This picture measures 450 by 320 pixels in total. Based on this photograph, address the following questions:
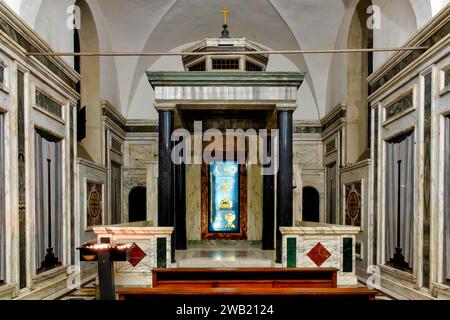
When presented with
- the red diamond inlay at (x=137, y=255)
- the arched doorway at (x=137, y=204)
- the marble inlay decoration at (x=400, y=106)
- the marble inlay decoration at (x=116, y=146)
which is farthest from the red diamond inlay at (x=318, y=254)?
the arched doorway at (x=137, y=204)

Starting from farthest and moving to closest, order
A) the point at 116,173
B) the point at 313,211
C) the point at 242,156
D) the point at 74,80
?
the point at 313,211, the point at 116,173, the point at 242,156, the point at 74,80

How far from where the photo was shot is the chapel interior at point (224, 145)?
5.83 meters

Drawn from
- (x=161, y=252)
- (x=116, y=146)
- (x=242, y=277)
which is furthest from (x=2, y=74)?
(x=116, y=146)

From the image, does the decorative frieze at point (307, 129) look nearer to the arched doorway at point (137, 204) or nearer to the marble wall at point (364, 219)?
the marble wall at point (364, 219)

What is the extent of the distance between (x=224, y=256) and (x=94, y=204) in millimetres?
3222

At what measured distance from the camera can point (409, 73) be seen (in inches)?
266

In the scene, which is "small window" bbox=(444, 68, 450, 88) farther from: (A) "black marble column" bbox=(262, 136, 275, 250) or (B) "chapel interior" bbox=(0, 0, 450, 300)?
(A) "black marble column" bbox=(262, 136, 275, 250)

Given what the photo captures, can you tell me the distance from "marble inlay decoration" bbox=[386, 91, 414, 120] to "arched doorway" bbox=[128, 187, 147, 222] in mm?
7500

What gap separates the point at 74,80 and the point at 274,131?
450 centimetres

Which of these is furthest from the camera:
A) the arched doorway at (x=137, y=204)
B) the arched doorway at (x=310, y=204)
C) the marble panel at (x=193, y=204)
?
the arched doorway at (x=310, y=204)

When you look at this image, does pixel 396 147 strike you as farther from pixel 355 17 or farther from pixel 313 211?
pixel 313 211

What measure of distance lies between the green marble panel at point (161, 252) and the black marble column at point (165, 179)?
0.24 metres

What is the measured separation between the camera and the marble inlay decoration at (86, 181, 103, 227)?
29.5ft
